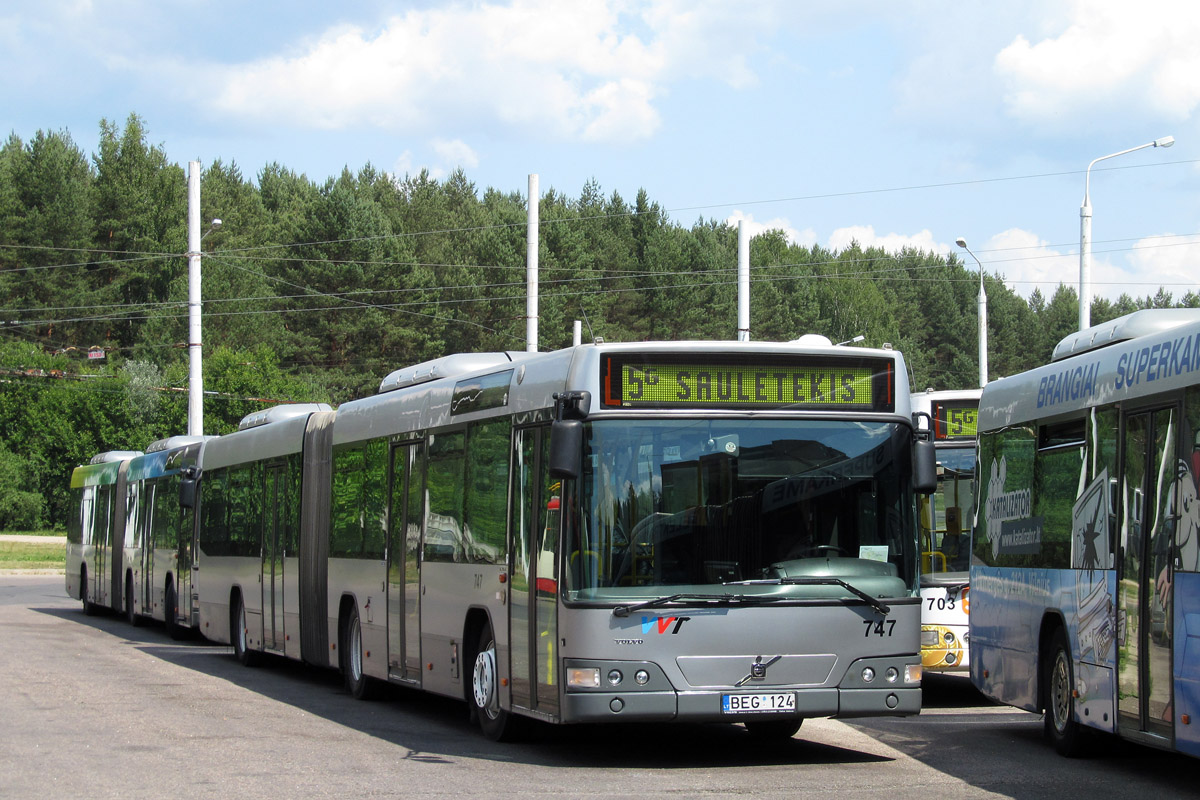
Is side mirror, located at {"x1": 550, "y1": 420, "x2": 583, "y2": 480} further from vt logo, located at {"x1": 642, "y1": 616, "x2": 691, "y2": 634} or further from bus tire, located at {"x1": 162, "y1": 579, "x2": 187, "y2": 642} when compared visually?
bus tire, located at {"x1": 162, "y1": 579, "x2": 187, "y2": 642}

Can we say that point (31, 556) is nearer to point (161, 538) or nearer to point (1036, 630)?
point (161, 538)

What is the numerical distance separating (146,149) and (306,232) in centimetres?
1197

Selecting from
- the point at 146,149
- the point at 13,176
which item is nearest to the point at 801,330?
the point at 146,149

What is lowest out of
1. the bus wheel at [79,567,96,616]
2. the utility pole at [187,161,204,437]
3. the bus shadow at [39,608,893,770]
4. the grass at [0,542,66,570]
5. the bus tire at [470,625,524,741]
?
the grass at [0,542,66,570]

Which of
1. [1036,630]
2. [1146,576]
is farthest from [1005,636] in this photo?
[1146,576]

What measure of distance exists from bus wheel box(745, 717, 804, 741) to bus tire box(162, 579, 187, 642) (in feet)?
46.9

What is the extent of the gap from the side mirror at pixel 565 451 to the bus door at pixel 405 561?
4177 millimetres

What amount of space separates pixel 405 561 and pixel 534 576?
11.4ft

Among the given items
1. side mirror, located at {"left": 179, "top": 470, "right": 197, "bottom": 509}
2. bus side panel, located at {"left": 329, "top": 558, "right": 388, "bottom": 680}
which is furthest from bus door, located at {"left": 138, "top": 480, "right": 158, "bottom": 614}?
bus side panel, located at {"left": 329, "top": 558, "right": 388, "bottom": 680}

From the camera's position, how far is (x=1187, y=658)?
8.93 metres

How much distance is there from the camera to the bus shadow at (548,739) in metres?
11.1

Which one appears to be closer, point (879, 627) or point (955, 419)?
point (879, 627)

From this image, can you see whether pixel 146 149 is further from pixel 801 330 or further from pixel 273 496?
pixel 273 496

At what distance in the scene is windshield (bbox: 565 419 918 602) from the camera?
403 inches
